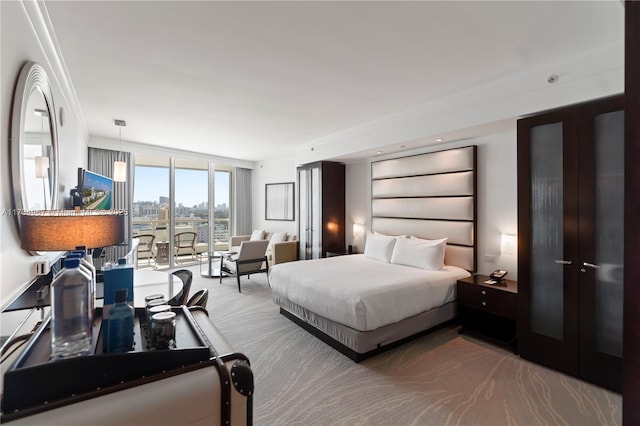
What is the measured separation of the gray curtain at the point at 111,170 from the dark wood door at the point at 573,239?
631cm

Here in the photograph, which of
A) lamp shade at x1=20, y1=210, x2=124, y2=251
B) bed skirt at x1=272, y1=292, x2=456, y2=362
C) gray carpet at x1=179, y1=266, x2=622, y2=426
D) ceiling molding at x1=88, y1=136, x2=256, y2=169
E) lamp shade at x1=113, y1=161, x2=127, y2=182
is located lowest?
gray carpet at x1=179, y1=266, x2=622, y2=426

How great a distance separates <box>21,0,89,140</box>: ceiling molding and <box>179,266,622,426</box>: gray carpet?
305 centimetres

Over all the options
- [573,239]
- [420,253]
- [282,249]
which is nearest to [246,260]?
[282,249]

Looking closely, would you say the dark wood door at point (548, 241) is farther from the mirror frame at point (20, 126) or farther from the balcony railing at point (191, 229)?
the balcony railing at point (191, 229)

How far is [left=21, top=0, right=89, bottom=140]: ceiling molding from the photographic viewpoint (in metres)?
1.90

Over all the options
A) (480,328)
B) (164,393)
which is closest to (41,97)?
(164,393)

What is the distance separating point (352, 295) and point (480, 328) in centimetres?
186

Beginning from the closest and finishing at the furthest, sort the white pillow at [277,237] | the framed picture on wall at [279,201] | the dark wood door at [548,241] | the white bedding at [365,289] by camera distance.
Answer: the dark wood door at [548,241] < the white bedding at [365,289] < the white pillow at [277,237] < the framed picture on wall at [279,201]

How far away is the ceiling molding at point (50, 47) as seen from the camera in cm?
190

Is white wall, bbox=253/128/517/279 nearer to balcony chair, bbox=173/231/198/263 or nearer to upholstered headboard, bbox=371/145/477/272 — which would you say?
upholstered headboard, bbox=371/145/477/272

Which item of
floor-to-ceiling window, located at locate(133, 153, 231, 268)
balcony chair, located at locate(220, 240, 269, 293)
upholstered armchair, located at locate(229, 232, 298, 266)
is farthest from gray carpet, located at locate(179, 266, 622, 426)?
floor-to-ceiling window, located at locate(133, 153, 231, 268)

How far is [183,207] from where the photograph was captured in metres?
6.95

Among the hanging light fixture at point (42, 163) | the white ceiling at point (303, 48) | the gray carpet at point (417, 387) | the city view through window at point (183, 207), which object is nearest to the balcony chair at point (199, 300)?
the gray carpet at point (417, 387)

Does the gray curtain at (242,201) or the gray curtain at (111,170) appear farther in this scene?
the gray curtain at (242,201)
